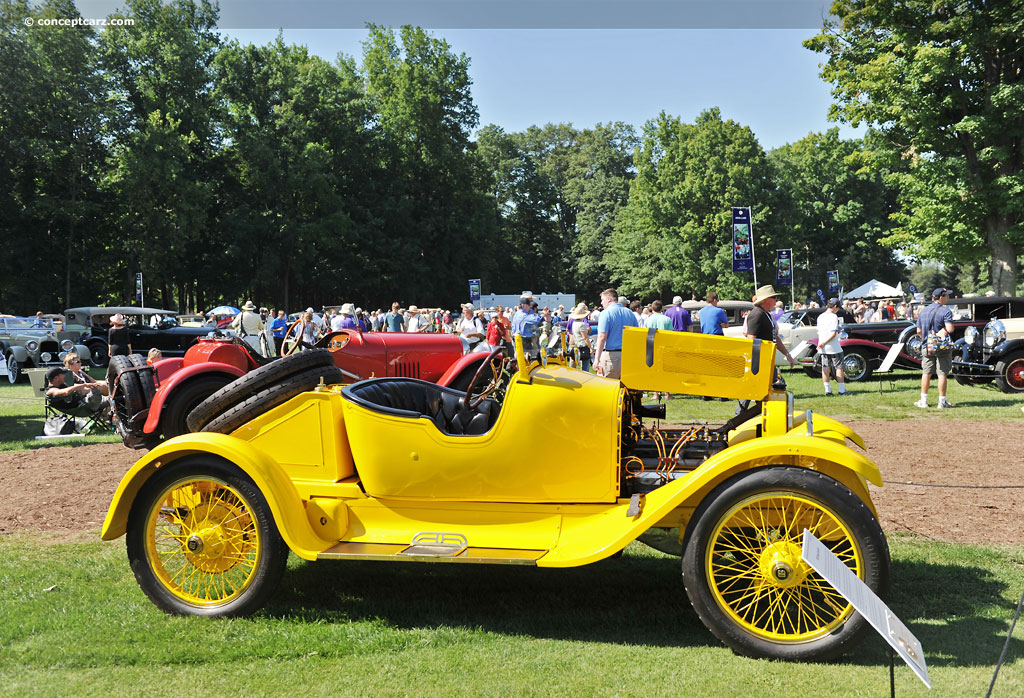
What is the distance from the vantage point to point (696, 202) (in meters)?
52.0

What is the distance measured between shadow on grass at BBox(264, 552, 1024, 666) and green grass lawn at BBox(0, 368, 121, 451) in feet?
22.2

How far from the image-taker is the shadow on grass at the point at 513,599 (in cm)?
421

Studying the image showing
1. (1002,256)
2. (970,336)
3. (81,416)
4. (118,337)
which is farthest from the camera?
(1002,256)

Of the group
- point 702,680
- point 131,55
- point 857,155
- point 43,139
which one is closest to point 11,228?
point 43,139

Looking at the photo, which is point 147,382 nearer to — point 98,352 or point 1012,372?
point 1012,372

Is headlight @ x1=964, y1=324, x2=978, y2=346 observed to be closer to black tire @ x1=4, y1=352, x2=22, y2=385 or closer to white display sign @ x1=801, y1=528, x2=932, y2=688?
white display sign @ x1=801, y1=528, x2=932, y2=688

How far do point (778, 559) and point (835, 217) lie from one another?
57.3 metres

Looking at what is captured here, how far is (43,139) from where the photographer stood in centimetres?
3619

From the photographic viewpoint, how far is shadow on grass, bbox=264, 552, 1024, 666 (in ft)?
13.1

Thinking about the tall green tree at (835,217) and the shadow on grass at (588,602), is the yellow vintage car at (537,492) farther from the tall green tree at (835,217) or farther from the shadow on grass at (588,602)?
the tall green tree at (835,217)

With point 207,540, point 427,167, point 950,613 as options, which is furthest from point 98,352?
point 427,167

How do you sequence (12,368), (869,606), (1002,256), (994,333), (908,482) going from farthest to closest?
(1002,256), (12,368), (994,333), (908,482), (869,606)

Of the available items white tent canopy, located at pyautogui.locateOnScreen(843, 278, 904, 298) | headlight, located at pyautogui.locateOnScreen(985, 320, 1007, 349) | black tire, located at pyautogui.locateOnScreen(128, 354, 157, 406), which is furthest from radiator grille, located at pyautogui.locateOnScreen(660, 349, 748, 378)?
white tent canopy, located at pyautogui.locateOnScreen(843, 278, 904, 298)

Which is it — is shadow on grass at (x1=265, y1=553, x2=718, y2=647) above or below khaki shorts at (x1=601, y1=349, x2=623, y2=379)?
below
